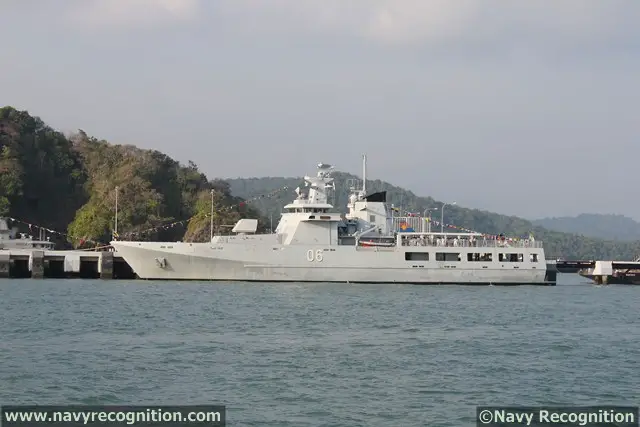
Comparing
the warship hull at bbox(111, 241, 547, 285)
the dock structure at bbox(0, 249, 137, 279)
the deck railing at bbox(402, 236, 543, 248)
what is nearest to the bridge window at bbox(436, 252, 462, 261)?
the warship hull at bbox(111, 241, 547, 285)

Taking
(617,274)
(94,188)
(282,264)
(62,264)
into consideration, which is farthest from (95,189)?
(617,274)

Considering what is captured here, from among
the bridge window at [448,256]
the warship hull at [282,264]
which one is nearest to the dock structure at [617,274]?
the bridge window at [448,256]

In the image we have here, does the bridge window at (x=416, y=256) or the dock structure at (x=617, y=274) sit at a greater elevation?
the bridge window at (x=416, y=256)

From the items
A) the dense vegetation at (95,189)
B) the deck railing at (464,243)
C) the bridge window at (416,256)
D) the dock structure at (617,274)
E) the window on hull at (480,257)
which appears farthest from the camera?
the dense vegetation at (95,189)

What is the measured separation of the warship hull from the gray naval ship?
5 cm

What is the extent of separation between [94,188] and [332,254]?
3433 centimetres

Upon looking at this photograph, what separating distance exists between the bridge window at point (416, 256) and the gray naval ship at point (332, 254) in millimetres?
53

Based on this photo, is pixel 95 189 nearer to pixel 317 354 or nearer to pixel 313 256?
pixel 313 256

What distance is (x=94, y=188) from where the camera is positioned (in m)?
78.8

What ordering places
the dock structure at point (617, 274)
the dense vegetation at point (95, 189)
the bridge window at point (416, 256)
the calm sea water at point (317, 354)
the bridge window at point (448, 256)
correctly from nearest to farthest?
the calm sea water at point (317, 354)
the bridge window at point (416, 256)
the bridge window at point (448, 256)
the dock structure at point (617, 274)
the dense vegetation at point (95, 189)

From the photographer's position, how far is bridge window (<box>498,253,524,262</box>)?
5306 cm

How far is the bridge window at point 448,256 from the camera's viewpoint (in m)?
52.2

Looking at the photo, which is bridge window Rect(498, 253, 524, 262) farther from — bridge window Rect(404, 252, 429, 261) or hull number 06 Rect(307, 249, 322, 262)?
hull number 06 Rect(307, 249, 322, 262)

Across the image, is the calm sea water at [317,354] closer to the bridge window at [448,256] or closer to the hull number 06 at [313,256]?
the hull number 06 at [313,256]
